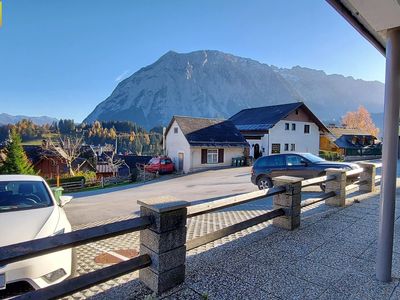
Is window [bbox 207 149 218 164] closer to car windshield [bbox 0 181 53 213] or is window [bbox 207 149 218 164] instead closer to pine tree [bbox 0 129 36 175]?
pine tree [bbox 0 129 36 175]

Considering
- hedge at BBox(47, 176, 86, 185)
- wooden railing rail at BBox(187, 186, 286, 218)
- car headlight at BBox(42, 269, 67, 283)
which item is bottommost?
hedge at BBox(47, 176, 86, 185)

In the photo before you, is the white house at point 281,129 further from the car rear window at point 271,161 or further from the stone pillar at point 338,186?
the stone pillar at point 338,186

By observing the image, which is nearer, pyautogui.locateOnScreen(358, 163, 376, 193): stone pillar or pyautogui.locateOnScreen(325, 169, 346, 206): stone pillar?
pyautogui.locateOnScreen(325, 169, 346, 206): stone pillar

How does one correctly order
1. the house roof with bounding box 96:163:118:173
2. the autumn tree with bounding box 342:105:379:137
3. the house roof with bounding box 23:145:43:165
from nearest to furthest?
the house roof with bounding box 23:145:43:165, the house roof with bounding box 96:163:118:173, the autumn tree with bounding box 342:105:379:137

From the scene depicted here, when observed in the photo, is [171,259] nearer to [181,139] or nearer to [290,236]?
[290,236]

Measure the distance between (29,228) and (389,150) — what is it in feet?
15.1

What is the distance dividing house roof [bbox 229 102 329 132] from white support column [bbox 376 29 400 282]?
105ft

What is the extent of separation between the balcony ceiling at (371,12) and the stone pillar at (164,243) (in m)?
2.68

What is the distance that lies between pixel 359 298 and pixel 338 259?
1036 mm

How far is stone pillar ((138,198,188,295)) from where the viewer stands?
121 inches

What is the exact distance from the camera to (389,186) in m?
3.29

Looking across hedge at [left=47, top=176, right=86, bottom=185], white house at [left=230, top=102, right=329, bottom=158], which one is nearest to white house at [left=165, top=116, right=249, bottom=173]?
white house at [left=230, top=102, right=329, bottom=158]

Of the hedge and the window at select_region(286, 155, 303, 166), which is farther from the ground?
the window at select_region(286, 155, 303, 166)

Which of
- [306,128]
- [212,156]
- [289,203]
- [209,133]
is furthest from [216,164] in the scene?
[289,203]
